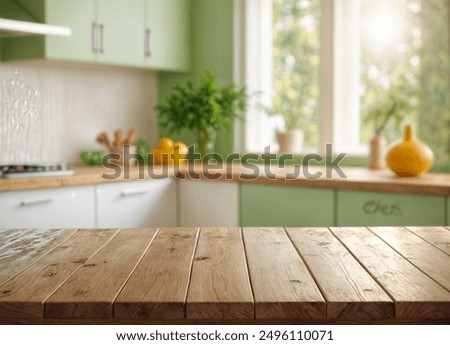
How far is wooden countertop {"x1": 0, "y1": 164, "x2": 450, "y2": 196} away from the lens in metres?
2.87

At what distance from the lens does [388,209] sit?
9.65 feet

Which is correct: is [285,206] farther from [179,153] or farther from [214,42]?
[214,42]

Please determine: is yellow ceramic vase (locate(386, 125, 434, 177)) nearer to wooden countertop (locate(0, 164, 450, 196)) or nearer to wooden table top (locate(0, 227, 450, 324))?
wooden countertop (locate(0, 164, 450, 196))

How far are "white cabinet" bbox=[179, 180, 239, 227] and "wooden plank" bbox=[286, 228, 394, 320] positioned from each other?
179 centimetres

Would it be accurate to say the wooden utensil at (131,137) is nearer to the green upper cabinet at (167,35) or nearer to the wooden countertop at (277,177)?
the wooden countertop at (277,177)

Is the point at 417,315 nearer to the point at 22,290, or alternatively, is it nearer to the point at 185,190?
the point at 22,290

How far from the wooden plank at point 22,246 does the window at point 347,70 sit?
226 centimetres

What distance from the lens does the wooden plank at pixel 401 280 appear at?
113 cm

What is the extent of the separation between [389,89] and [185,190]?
1.30 metres

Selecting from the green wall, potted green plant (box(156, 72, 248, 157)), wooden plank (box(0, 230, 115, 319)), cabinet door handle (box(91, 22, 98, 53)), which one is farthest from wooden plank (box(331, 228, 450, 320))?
the green wall

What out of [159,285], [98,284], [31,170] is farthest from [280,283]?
[31,170]

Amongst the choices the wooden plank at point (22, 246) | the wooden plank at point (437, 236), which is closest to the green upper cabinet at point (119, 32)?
the wooden plank at point (22, 246)

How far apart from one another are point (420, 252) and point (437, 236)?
255 millimetres

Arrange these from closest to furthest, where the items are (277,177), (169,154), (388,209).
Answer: (388,209)
(277,177)
(169,154)
